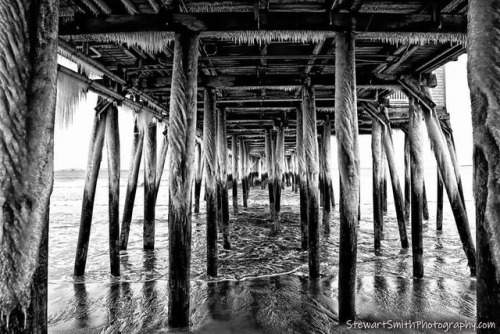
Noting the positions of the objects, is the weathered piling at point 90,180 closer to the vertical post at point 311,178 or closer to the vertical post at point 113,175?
the vertical post at point 113,175

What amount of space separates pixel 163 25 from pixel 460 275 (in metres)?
6.91

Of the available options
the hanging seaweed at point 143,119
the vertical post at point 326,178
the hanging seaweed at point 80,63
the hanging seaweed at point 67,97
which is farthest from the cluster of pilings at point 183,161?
the vertical post at point 326,178

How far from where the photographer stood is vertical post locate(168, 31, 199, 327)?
3.54 metres

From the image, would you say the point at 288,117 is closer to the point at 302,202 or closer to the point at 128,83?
the point at 302,202

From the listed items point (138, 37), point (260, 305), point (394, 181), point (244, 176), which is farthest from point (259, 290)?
point (244, 176)

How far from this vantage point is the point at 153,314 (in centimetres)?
423

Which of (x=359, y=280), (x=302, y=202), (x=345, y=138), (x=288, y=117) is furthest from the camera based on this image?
(x=288, y=117)

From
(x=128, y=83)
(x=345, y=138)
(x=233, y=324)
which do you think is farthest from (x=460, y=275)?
(x=128, y=83)

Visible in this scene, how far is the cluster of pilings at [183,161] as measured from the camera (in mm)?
1678

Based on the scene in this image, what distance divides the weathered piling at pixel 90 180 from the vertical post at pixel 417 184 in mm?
6006

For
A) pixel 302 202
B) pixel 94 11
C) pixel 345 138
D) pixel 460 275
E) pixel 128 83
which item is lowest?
pixel 460 275

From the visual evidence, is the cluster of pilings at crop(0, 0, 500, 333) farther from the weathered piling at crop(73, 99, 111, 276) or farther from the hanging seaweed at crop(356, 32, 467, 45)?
the hanging seaweed at crop(356, 32, 467, 45)

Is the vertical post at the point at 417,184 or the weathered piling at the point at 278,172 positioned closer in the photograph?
the vertical post at the point at 417,184

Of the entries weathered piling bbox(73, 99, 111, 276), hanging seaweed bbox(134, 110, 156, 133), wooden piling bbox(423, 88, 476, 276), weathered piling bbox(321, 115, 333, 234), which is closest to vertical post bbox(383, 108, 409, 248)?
wooden piling bbox(423, 88, 476, 276)
